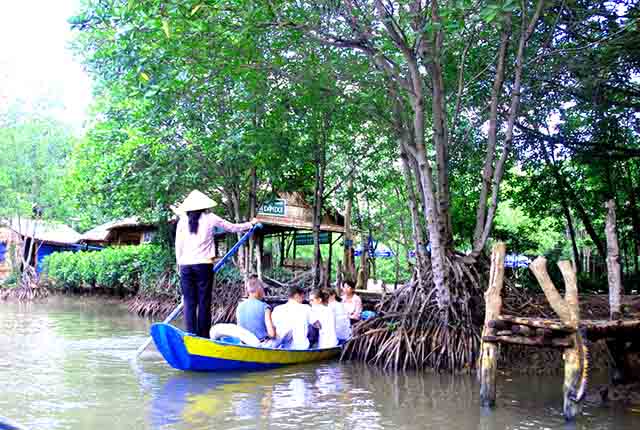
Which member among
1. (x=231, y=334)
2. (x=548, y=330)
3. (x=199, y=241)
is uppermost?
(x=199, y=241)

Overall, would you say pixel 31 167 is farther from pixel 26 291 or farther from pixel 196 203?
pixel 196 203

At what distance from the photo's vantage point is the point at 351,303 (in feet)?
32.4

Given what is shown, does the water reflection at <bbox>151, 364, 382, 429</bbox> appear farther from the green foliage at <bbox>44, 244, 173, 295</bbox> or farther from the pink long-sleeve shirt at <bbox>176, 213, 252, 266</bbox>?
the green foliage at <bbox>44, 244, 173, 295</bbox>

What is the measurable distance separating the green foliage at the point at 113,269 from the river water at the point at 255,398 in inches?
315

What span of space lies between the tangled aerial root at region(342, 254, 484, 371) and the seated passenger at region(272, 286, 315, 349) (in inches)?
31.9

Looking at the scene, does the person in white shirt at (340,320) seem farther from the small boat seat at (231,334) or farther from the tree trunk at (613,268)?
the tree trunk at (613,268)

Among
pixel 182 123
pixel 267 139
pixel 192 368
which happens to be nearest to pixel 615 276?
pixel 192 368

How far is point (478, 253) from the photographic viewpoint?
8688 mm

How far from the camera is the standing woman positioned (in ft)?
24.8

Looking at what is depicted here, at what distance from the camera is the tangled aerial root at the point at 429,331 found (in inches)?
317

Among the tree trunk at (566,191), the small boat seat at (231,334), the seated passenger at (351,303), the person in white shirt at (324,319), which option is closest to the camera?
the small boat seat at (231,334)

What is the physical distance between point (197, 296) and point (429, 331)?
9.38ft

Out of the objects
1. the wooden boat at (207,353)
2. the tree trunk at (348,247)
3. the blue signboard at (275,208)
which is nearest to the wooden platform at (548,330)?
the wooden boat at (207,353)

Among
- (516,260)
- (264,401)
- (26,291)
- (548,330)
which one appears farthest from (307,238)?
(548,330)
